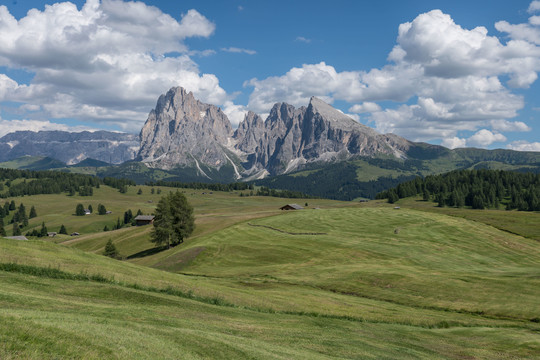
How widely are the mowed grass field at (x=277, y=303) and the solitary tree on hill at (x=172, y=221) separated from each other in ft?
34.8

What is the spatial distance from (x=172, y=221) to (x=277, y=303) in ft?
246

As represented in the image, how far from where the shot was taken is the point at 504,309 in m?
46.4

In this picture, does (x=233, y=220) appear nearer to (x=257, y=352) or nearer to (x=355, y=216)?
(x=355, y=216)

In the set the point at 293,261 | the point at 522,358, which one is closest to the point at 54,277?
the point at 522,358

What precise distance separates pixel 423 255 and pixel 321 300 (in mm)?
53259

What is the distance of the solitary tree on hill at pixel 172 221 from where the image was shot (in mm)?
105000

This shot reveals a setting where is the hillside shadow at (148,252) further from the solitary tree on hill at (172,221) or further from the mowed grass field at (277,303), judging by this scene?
the mowed grass field at (277,303)

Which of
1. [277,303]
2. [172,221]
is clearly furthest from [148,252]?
[277,303]

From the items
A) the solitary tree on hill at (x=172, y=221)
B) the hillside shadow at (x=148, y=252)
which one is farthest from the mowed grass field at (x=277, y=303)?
the solitary tree on hill at (x=172, y=221)

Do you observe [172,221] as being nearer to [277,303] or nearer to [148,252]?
[148,252]

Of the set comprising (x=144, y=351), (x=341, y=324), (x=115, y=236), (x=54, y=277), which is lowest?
(x=115, y=236)

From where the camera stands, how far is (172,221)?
10750cm

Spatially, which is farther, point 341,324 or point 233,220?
point 233,220

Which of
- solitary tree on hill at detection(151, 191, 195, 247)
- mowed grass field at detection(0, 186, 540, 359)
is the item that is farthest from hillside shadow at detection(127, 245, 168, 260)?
mowed grass field at detection(0, 186, 540, 359)
